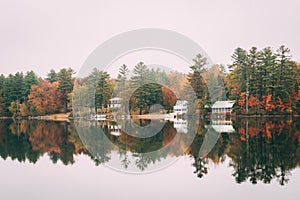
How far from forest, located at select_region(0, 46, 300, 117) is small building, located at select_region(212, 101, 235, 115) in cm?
60

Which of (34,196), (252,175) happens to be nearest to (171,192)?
(252,175)

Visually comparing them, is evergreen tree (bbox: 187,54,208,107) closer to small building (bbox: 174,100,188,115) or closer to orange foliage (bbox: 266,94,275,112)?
small building (bbox: 174,100,188,115)

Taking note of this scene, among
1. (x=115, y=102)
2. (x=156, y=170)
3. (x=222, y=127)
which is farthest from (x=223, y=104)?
(x=156, y=170)

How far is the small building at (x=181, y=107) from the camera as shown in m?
41.2

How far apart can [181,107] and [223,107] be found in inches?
188

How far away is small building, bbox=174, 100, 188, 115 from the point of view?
135 feet

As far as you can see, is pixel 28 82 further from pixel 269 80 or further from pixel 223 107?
pixel 269 80

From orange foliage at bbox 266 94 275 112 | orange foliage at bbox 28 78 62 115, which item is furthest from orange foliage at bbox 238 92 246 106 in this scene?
orange foliage at bbox 28 78 62 115

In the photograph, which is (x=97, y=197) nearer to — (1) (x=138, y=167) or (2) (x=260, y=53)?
(1) (x=138, y=167)

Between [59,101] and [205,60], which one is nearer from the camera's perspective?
[205,60]

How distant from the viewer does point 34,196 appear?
838cm

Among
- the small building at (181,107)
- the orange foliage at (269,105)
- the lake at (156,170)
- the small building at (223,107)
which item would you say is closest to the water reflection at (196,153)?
the lake at (156,170)

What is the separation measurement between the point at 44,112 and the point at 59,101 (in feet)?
8.53

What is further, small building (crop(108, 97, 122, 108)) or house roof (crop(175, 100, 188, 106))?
small building (crop(108, 97, 122, 108))
